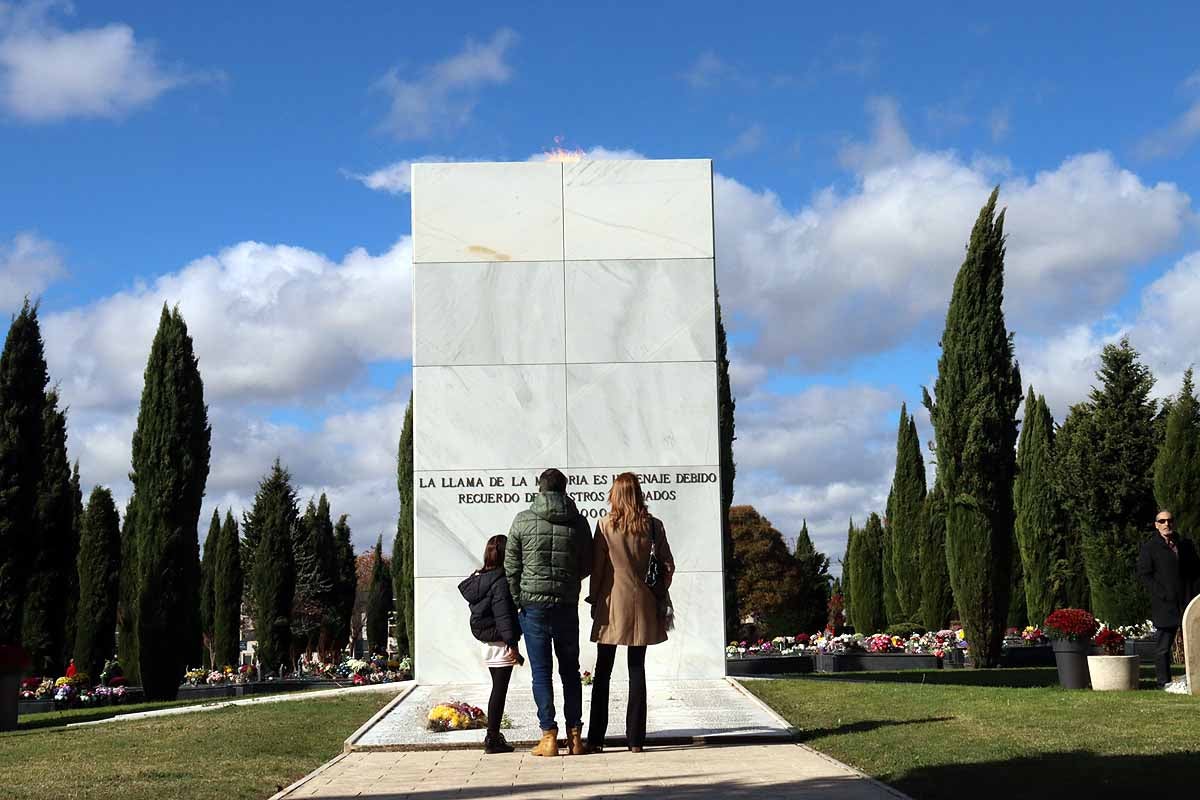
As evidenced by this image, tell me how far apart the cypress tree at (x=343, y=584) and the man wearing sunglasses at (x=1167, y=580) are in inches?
1686

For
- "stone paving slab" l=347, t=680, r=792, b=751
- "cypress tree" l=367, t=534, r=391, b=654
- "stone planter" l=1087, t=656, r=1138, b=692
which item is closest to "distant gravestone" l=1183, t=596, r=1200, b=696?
"stone planter" l=1087, t=656, r=1138, b=692

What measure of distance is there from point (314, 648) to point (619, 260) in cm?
4550

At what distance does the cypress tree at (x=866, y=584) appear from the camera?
4247 centimetres

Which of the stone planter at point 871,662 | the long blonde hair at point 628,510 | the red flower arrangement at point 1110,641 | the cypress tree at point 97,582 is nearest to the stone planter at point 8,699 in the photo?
the long blonde hair at point 628,510

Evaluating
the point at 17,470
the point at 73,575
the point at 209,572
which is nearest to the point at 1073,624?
the point at 17,470

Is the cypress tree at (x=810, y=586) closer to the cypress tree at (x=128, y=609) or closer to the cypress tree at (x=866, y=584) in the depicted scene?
the cypress tree at (x=866, y=584)

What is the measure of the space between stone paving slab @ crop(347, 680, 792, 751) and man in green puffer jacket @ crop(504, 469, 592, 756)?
2.26ft

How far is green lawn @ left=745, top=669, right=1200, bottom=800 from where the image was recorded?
23.1ft

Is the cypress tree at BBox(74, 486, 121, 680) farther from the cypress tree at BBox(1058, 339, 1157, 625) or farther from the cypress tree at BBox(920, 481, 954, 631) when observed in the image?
the cypress tree at BBox(1058, 339, 1157, 625)

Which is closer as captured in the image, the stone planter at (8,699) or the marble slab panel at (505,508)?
the marble slab panel at (505,508)

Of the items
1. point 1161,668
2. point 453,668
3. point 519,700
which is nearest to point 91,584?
point 453,668

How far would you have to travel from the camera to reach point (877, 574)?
142ft

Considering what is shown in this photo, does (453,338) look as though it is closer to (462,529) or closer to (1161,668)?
(462,529)

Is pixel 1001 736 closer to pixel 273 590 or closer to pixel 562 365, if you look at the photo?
pixel 562 365
